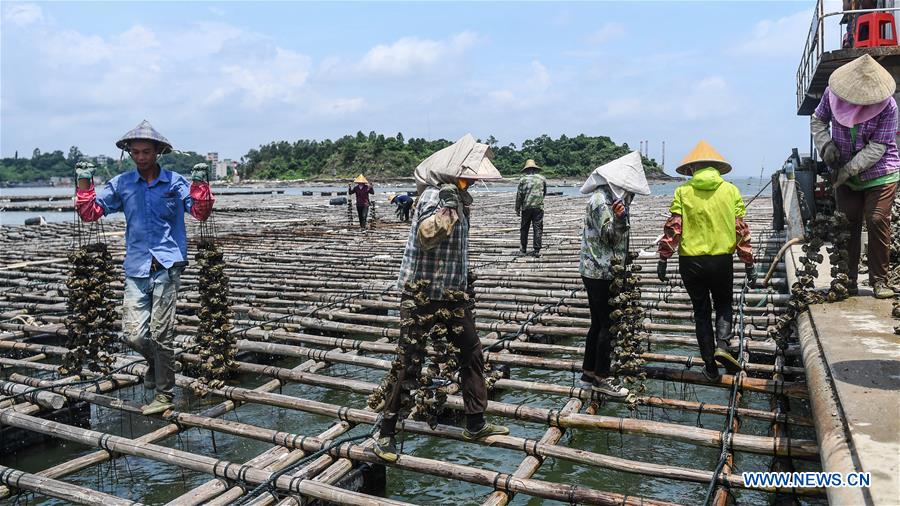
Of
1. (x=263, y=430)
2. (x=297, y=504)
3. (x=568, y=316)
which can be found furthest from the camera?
(x=568, y=316)

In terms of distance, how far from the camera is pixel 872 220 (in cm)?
517

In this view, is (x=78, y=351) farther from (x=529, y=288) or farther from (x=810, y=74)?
(x=810, y=74)

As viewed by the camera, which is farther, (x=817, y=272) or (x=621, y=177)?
(x=817, y=272)

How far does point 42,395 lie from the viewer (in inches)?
205

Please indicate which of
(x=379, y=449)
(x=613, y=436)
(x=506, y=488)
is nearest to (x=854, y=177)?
(x=613, y=436)

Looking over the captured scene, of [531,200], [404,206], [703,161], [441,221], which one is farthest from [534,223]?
[404,206]

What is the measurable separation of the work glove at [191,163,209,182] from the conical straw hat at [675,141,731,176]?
3217 millimetres

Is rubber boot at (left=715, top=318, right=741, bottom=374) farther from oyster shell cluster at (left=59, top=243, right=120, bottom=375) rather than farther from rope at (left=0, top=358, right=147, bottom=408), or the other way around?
oyster shell cluster at (left=59, top=243, right=120, bottom=375)

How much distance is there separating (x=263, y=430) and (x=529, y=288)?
5220mm

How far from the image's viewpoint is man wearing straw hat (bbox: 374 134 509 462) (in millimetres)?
3916

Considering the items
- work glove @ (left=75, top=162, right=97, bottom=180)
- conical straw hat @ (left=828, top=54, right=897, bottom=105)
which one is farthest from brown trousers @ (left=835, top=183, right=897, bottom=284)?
work glove @ (left=75, top=162, right=97, bottom=180)

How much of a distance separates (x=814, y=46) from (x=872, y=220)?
5.87m

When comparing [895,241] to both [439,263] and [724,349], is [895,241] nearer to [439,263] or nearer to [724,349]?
[724,349]

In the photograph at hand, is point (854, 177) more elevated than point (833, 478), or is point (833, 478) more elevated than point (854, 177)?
point (854, 177)
